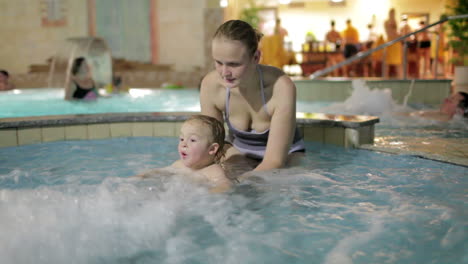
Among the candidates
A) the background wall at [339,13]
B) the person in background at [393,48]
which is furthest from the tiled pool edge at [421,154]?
the background wall at [339,13]

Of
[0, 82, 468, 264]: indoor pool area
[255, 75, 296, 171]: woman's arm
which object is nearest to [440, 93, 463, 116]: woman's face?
[0, 82, 468, 264]: indoor pool area

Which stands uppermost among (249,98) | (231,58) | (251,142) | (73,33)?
(73,33)

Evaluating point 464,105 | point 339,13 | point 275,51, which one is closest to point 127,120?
point 464,105

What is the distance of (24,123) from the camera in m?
3.99

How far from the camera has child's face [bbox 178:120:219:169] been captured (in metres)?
2.49

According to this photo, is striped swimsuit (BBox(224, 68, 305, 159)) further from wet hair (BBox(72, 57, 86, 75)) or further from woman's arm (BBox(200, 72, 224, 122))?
wet hair (BBox(72, 57, 86, 75))

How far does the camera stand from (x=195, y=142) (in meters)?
2.50

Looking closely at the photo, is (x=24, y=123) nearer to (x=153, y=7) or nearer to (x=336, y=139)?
(x=336, y=139)

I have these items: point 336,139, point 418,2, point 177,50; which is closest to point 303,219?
point 336,139

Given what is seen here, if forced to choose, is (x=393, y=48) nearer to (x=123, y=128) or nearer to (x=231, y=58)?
(x=123, y=128)

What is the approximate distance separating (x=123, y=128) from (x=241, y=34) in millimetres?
2420

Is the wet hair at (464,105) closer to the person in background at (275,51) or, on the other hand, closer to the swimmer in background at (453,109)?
the swimmer in background at (453,109)

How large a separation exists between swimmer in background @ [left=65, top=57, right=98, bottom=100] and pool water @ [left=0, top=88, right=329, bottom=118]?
6.4 inches

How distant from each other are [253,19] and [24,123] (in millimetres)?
11542
